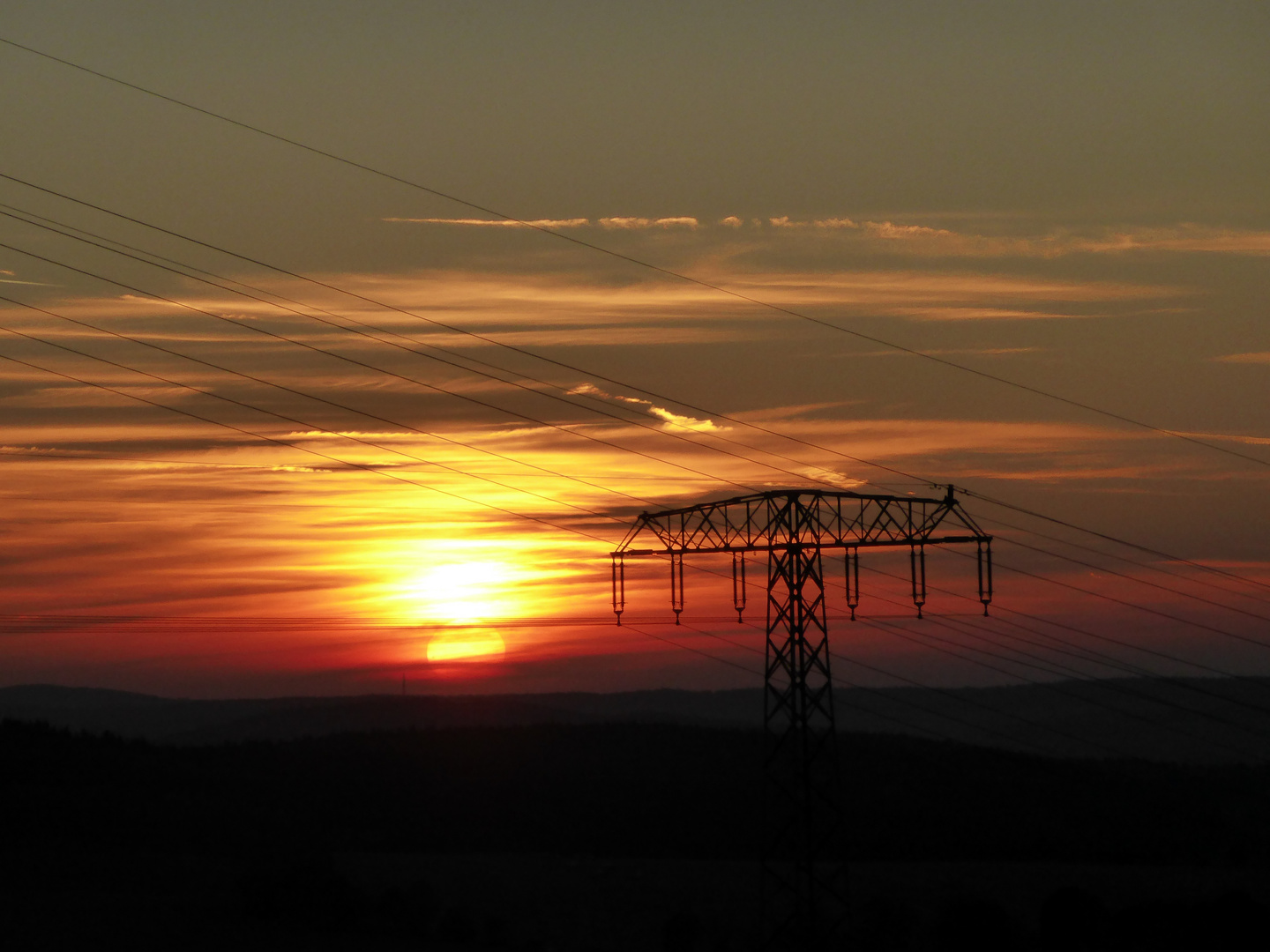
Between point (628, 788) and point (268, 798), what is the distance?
107 feet

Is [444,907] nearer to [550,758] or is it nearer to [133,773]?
[133,773]

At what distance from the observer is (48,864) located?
279 feet

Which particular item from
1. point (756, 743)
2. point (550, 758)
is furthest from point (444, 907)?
point (756, 743)

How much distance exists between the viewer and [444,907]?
8462 centimetres

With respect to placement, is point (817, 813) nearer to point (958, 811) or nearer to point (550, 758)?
point (958, 811)

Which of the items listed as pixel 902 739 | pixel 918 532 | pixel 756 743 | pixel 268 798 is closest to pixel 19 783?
pixel 268 798

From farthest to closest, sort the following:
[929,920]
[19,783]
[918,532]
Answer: [19,783]
[929,920]
[918,532]

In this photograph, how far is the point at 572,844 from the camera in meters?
109

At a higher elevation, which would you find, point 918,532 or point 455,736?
point 918,532

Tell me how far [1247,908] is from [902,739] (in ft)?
346

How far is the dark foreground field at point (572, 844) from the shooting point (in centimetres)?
7162

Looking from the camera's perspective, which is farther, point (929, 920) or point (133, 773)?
point (133, 773)

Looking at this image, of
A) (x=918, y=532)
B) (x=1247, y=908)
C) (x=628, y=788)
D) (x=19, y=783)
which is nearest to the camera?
(x=918, y=532)

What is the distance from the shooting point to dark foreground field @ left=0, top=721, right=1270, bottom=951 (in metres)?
71.6
